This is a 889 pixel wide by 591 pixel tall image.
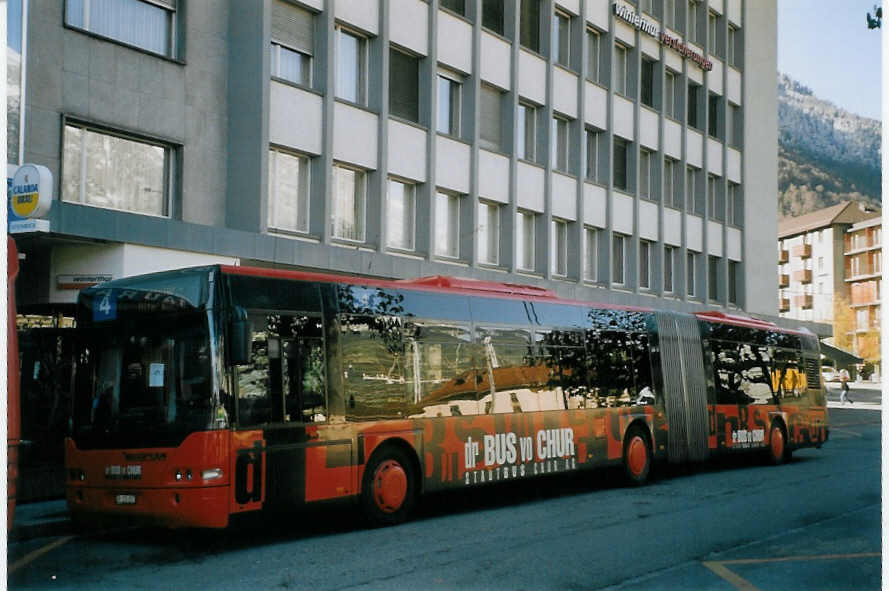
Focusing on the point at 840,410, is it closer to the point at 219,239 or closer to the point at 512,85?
the point at 512,85

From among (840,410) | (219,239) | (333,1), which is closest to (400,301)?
(219,239)

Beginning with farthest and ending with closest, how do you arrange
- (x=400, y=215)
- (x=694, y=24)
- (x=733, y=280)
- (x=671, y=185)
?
(x=733, y=280) → (x=694, y=24) → (x=671, y=185) → (x=400, y=215)

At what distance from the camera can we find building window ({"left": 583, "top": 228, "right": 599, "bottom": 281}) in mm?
33438

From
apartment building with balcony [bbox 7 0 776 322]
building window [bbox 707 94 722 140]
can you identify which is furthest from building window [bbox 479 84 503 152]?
building window [bbox 707 94 722 140]

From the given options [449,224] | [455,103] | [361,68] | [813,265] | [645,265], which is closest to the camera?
[361,68]

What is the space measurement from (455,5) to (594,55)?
23.4ft

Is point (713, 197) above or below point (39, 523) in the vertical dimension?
above

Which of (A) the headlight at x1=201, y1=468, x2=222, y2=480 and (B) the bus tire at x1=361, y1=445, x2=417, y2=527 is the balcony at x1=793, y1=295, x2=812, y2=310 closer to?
(B) the bus tire at x1=361, y1=445, x2=417, y2=527

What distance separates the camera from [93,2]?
19109mm

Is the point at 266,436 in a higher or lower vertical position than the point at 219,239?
lower

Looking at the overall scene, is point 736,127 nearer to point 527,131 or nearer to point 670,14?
point 670,14

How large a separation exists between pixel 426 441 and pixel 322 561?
3.30 metres

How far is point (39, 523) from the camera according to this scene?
12523 millimetres

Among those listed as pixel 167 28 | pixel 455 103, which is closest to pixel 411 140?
pixel 455 103
